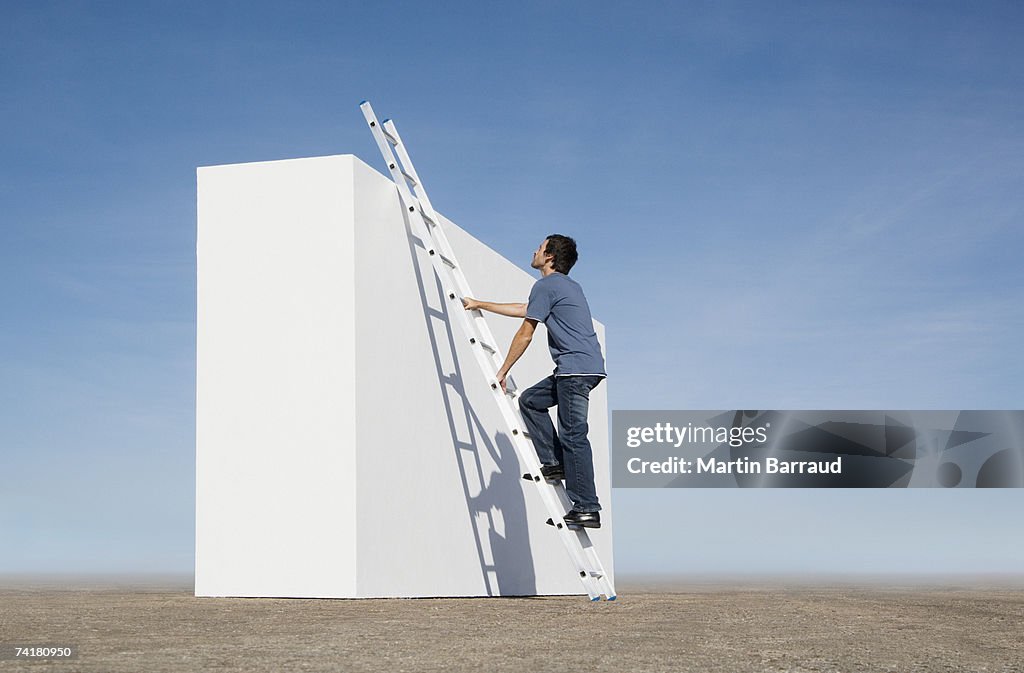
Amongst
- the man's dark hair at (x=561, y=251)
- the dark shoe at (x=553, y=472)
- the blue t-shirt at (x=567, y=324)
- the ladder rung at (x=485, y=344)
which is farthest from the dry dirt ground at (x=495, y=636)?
the man's dark hair at (x=561, y=251)

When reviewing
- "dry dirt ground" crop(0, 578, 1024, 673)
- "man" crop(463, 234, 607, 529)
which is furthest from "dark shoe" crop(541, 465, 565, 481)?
"dry dirt ground" crop(0, 578, 1024, 673)

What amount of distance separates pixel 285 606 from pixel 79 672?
2177 mm

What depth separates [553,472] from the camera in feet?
17.3

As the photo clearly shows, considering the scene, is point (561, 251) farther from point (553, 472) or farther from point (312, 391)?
point (312, 391)

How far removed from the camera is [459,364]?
701 centimetres

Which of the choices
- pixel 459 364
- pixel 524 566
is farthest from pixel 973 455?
pixel 459 364

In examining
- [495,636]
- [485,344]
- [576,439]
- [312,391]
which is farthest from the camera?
[485,344]

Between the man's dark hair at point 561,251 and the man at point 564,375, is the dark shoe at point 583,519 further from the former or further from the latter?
the man's dark hair at point 561,251

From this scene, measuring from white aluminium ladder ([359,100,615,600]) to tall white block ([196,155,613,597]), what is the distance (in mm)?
139

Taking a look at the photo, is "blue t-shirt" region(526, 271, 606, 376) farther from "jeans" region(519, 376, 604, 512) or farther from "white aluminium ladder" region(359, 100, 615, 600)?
"white aluminium ladder" region(359, 100, 615, 600)

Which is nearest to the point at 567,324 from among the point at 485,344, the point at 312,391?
the point at 485,344

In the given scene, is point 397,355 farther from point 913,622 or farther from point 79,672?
point 79,672

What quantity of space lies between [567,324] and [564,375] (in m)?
0.26

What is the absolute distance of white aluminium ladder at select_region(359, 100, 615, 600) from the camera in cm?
519
